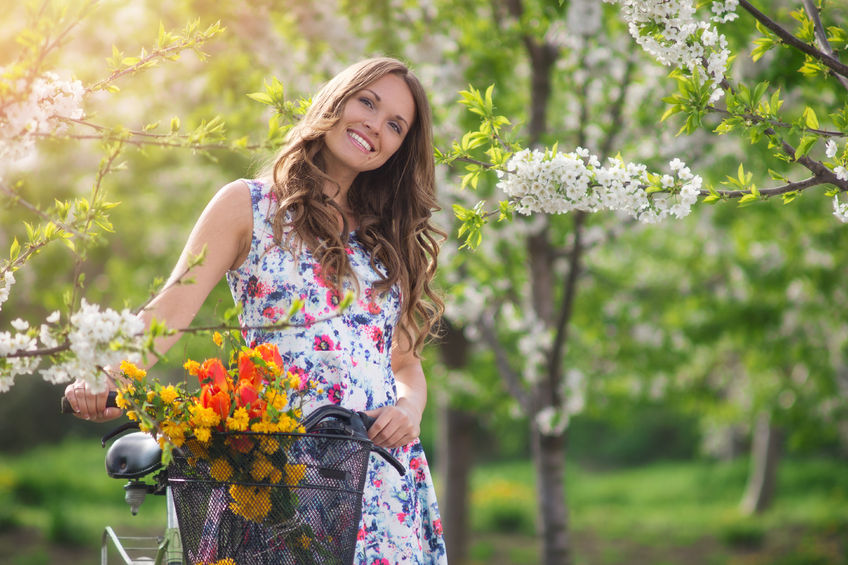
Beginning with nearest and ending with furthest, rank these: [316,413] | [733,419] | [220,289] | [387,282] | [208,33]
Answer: [316,413] < [208,33] < [387,282] < [220,289] < [733,419]

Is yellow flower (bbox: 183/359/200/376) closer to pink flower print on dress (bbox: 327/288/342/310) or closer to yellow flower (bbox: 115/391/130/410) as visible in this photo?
yellow flower (bbox: 115/391/130/410)

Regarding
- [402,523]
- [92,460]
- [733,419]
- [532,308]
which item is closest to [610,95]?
[532,308]

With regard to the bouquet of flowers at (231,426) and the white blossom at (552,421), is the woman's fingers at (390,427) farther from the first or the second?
the white blossom at (552,421)

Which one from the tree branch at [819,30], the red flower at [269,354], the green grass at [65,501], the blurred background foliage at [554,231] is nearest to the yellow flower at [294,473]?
the red flower at [269,354]

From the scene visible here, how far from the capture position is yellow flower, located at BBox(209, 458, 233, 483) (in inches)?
69.5

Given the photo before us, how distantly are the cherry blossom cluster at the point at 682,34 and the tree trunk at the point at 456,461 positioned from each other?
680 centimetres

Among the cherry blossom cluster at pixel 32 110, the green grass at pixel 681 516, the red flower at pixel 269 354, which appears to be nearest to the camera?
the cherry blossom cluster at pixel 32 110

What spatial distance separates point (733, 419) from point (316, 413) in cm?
1291

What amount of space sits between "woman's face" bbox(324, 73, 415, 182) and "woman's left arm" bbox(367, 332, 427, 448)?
1.70ft

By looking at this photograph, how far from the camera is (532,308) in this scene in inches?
244

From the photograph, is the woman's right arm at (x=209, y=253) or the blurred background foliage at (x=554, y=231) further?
the blurred background foliage at (x=554, y=231)

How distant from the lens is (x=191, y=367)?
1805 mm

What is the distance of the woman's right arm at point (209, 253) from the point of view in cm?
217

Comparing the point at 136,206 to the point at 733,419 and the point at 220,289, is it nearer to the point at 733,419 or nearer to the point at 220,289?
the point at 220,289
